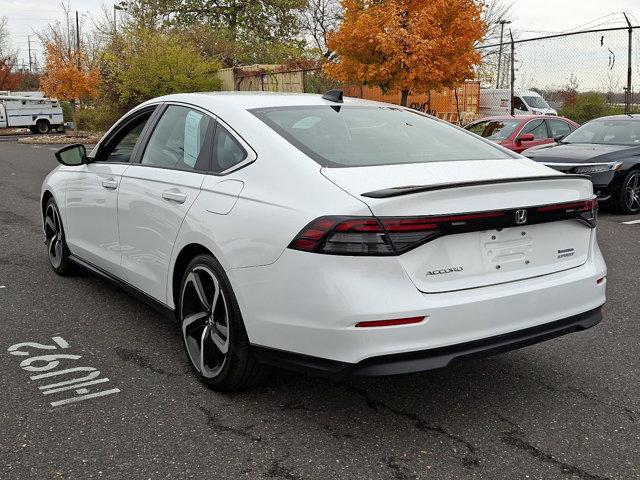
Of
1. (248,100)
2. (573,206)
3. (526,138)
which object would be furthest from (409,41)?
(573,206)

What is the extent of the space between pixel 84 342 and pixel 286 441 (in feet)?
6.13

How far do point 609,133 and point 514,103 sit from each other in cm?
1613

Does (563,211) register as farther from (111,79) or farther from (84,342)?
(111,79)

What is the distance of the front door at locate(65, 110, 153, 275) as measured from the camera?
4387 mm

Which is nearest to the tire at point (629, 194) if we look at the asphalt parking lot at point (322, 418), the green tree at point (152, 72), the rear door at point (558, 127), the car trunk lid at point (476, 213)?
the rear door at point (558, 127)

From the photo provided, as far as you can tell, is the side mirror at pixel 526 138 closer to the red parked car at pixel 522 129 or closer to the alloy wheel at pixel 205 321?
the red parked car at pixel 522 129

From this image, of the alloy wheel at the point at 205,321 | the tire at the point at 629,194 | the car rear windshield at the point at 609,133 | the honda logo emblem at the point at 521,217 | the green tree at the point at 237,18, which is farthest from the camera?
the green tree at the point at 237,18

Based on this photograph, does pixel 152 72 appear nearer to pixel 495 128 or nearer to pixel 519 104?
pixel 519 104

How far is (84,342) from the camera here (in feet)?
13.9

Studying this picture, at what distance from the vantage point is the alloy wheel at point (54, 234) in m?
5.59

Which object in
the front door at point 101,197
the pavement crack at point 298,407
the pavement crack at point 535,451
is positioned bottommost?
the pavement crack at point 535,451

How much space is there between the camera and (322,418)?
3188mm

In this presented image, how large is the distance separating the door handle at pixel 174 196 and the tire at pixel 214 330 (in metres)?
0.34

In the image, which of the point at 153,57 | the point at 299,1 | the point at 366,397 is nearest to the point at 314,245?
the point at 366,397
